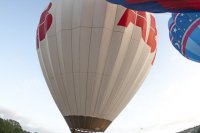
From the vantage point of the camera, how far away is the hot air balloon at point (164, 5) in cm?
937

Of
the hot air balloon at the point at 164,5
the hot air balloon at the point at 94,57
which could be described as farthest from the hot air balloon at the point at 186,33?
the hot air balloon at the point at 94,57

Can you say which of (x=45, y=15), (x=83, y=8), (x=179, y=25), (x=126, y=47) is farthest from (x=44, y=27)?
(x=179, y=25)

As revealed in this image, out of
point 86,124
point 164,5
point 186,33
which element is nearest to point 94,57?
point 86,124

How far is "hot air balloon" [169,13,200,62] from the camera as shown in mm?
12016

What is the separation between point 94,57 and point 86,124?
8.57 feet

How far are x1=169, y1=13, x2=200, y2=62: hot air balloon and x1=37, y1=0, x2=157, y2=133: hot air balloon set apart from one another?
2.80 meters

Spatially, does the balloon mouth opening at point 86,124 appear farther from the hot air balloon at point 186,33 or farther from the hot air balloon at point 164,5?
the hot air balloon at point 164,5

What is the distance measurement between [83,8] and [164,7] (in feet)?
20.0

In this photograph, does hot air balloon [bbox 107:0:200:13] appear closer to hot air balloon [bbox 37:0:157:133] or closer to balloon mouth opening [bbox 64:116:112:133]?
hot air balloon [bbox 37:0:157:133]

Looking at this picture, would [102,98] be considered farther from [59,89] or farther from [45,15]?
[45,15]

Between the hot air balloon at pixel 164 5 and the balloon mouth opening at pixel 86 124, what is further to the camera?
the balloon mouth opening at pixel 86 124

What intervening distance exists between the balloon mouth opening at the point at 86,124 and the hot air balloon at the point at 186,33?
15.1 ft

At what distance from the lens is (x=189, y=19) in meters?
12.0

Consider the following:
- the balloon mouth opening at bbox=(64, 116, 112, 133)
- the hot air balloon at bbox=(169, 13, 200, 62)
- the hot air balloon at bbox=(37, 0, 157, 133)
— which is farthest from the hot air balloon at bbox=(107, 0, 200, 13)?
the balloon mouth opening at bbox=(64, 116, 112, 133)
